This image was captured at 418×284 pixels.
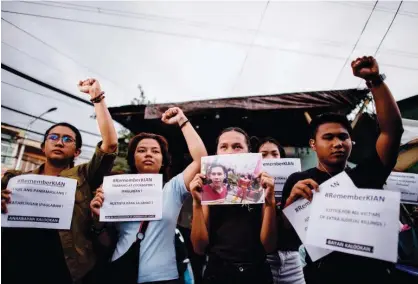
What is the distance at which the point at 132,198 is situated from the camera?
175 centimetres

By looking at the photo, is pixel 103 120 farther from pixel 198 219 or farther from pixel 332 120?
pixel 332 120

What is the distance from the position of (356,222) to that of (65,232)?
1.82 meters

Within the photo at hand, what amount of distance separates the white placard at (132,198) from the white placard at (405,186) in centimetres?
173

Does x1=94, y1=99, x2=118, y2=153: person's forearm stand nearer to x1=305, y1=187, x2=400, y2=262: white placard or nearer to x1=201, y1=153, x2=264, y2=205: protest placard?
→ x1=201, y1=153, x2=264, y2=205: protest placard

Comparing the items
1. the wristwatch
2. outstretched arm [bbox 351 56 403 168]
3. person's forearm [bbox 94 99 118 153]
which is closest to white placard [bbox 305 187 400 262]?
outstretched arm [bbox 351 56 403 168]

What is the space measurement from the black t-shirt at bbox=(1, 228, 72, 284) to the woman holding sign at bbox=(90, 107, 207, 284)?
0.32 meters

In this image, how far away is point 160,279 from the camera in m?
1.59

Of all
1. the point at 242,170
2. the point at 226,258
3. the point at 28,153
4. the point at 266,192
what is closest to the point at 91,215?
the point at 226,258

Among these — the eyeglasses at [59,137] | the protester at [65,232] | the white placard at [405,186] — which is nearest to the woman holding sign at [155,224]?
the protester at [65,232]

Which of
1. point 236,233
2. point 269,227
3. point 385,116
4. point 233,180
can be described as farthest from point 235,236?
point 385,116

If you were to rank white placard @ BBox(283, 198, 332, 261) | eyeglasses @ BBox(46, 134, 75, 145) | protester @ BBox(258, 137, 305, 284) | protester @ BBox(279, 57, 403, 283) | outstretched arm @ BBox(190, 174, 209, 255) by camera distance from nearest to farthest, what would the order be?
protester @ BBox(279, 57, 403, 283) → white placard @ BBox(283, 198, 332, 261) → outstretched arm @ BBox(190, 174, 209, 255) → eyeglasses @ BBox(46, 134, 75, 145) → protester @ BBox(258, 137, 305, 284)

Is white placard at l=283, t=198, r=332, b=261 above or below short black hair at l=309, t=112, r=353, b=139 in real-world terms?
below

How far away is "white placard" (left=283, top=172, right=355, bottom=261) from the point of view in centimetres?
127

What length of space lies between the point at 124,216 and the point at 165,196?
326 millimetres
